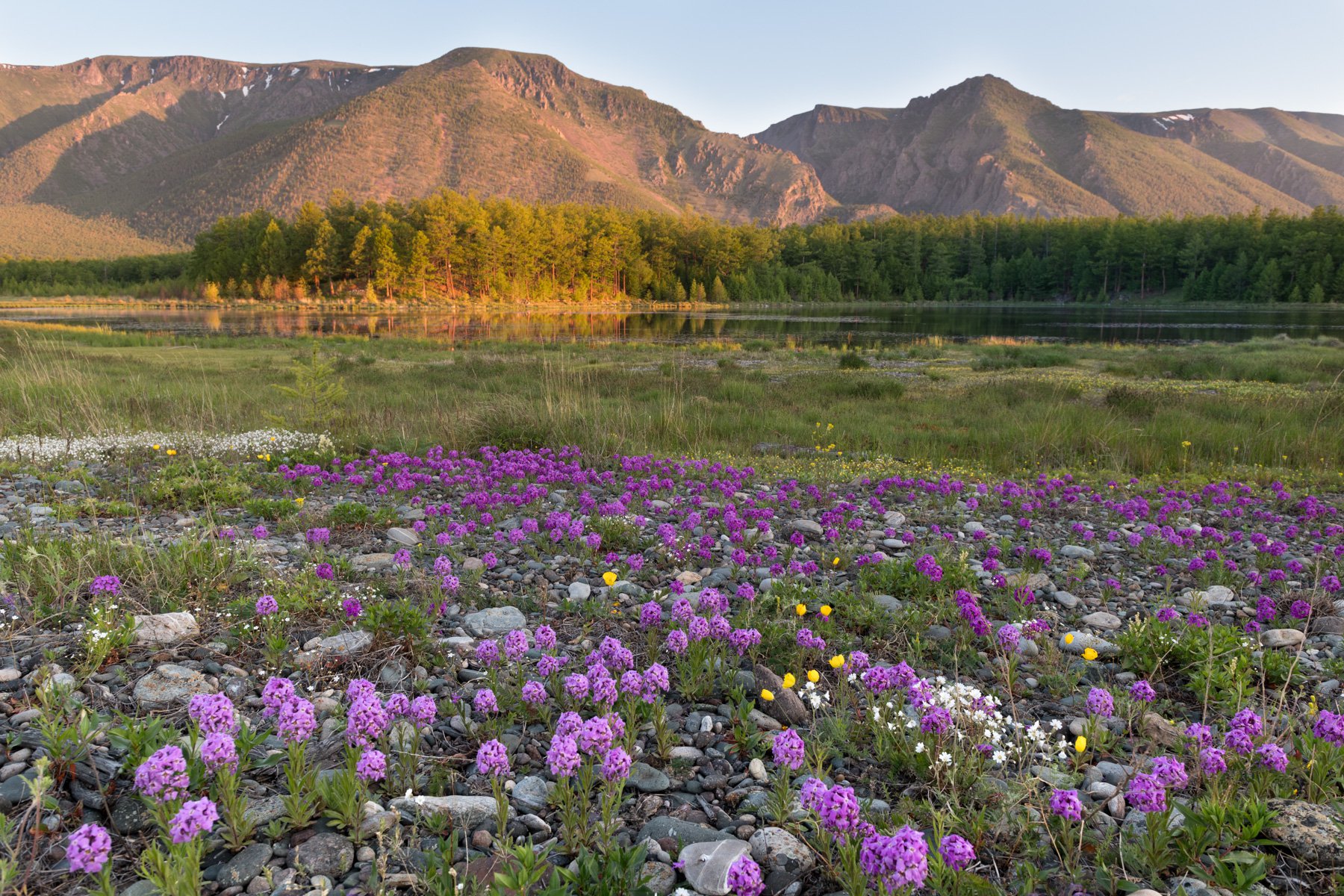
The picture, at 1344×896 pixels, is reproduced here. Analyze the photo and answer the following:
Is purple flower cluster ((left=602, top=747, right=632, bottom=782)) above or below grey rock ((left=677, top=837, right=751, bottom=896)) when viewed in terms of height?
above

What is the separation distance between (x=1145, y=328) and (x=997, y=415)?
52859 mm

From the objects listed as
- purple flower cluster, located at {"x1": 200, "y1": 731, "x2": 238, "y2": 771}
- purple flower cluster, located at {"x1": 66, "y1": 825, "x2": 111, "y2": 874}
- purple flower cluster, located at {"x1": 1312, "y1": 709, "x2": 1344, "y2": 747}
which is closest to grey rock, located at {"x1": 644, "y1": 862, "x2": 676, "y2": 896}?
purple flower cluster, located at {"x1": 200, "y1": 731, "x2": 238, "y2": 771}

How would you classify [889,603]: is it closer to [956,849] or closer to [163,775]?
[956,849]

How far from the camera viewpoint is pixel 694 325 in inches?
2456

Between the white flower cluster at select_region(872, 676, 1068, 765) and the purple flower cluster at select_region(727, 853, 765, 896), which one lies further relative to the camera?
the white flower cluster at select_region(872, 676, 1068, 765)

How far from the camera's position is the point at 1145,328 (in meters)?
56.5

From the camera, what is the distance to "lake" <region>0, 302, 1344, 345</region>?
4475 cm

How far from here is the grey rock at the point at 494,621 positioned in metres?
4.46

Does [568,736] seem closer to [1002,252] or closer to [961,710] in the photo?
[961,710]

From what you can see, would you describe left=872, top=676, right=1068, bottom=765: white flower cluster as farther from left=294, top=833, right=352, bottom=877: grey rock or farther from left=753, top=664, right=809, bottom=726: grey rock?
left=294, top=833, right=352, bottom=877: grey rock

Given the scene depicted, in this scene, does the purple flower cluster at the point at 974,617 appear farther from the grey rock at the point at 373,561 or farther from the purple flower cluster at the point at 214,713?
the grey rock at the point at 373,561

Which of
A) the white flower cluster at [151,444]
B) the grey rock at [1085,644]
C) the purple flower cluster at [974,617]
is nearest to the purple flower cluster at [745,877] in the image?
the purple flower cluster at [974,617]

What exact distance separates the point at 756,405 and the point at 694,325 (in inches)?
1833

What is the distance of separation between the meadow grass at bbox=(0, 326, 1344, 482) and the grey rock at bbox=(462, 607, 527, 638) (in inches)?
229
